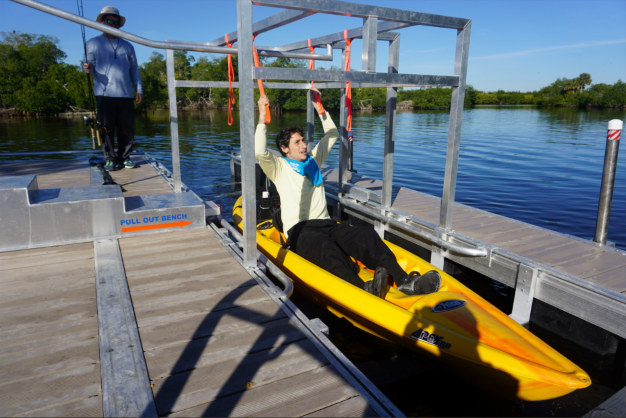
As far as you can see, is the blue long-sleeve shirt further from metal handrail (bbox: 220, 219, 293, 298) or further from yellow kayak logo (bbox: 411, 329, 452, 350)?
yellow kayak logo (bbox: 411, 329, 452, 350)

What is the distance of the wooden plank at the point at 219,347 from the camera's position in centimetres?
220

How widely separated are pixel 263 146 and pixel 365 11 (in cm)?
147

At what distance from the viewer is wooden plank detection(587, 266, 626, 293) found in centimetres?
339

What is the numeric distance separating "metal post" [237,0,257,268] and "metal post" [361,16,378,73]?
1.10m

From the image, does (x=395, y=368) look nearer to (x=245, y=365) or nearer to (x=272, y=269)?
(x=272, y=269)

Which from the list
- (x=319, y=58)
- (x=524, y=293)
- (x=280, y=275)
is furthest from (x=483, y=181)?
(x=280, y=275)

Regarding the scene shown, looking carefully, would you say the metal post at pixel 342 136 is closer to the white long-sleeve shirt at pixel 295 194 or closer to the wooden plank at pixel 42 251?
the white long-sleeve shirt at pixel 295 194

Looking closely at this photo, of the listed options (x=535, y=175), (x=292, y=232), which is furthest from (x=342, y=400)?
(x=535, y=175)

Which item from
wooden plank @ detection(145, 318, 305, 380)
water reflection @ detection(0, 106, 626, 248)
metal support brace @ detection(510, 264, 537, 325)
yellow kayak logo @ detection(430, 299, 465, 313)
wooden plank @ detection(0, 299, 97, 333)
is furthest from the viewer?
water reflection @ detection(0, 106, 626, 248)

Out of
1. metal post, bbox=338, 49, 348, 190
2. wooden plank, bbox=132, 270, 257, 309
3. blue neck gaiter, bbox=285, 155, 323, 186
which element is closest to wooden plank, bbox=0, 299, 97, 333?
wooden plank, bbox=132, 270, 257, 309

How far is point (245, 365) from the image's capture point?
2.22 metres

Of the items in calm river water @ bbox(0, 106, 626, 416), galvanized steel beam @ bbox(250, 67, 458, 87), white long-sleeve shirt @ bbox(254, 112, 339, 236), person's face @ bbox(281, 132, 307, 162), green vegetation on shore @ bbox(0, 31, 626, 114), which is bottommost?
calm river water @ bbox(0, 106, 626, 416)

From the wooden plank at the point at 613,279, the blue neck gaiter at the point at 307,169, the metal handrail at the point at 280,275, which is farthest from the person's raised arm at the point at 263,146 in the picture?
the wooden plank at the point at 613,279

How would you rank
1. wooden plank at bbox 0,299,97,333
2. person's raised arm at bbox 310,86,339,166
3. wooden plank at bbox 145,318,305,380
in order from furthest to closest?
person's raised arm at bbox 310,86,339,166, wooden plank at bbox 0,299,97,333, wooden plank at bbox 145,318,305,380
